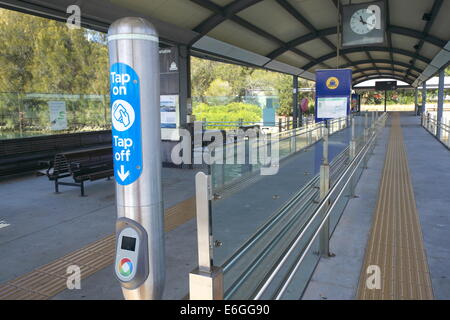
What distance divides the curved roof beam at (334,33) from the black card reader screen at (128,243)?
11.6 m

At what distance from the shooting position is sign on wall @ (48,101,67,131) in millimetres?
10898

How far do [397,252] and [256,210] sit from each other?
183 centimetres

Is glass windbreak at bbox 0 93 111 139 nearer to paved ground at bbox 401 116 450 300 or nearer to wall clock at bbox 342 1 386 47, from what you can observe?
wall clock at bbox 342 1 386 47

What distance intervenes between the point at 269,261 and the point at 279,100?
33.3 m

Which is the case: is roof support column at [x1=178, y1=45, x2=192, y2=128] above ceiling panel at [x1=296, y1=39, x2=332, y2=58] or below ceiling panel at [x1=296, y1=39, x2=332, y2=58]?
below

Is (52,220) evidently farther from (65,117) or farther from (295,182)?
(65,117)

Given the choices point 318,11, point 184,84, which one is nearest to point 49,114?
point 184,84

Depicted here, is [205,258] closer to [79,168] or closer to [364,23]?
[79,168]

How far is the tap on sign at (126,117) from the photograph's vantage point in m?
1.96

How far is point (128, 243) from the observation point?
208 centimetres

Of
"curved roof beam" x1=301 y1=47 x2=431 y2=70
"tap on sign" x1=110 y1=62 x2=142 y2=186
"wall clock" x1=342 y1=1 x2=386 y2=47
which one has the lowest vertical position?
"tap on sign" x1=110 y1=62 x2=142 y2=186

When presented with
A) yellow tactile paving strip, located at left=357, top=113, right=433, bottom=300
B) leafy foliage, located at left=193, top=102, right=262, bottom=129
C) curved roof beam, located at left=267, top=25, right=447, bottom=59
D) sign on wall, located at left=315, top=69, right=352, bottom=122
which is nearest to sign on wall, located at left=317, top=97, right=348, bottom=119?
sign on wall, located at left=315, top=69, right=352, bottom=122

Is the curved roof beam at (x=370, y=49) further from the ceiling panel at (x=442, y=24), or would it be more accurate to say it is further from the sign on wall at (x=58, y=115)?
the sign on wall at (x=58, y=115)

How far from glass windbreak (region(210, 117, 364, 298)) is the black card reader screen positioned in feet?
1.44
